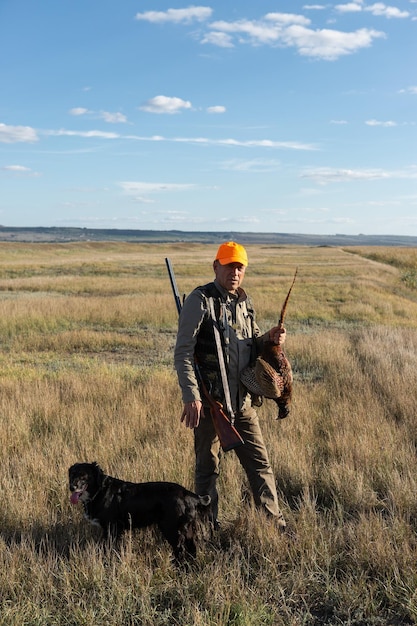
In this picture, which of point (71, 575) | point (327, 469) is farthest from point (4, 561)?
point (327, 469)

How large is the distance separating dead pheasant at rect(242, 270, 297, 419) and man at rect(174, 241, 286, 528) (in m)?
0.07

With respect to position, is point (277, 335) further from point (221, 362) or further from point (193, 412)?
point (193, 412)

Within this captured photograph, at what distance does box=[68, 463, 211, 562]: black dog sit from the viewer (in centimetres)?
345

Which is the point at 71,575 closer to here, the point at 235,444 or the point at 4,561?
the point at 4,561

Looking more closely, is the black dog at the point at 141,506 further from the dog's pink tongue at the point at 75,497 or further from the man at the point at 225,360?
the man at the point at 225,360

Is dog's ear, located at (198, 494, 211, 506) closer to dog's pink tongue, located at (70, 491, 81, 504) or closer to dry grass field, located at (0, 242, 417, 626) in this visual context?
dry grass field, located at (0, 242, 417, 626)

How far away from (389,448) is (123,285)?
75.5 feet

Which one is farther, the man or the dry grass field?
the man

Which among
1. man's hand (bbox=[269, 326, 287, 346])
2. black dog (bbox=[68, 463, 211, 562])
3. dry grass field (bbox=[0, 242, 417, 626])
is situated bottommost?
dry grass field (bbox=[0, 242, 417, 626])

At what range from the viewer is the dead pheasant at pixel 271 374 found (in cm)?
360

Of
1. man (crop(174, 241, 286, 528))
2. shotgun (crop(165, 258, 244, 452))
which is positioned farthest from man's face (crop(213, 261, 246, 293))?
shotgun (crop(165, 258, 244, 452))

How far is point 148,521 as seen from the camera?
356 centimetres

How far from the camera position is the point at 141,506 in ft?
11.7

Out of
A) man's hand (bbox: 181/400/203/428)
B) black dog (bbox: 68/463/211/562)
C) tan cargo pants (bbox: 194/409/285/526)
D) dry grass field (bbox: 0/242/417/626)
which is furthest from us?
tan cargo pants (bbox: 194/409/285/526)
